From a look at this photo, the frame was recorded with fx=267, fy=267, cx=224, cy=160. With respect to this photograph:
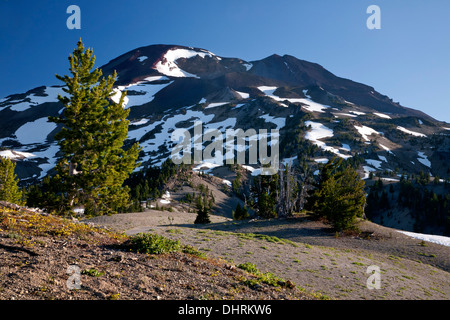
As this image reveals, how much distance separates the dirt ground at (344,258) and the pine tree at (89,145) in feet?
12.0

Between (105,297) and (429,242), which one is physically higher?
(105,297)

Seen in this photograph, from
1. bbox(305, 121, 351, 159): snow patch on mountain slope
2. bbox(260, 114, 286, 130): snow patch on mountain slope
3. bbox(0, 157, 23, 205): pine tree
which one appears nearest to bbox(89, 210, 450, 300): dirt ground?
bbox(0, 157, 23, 205): pine tree

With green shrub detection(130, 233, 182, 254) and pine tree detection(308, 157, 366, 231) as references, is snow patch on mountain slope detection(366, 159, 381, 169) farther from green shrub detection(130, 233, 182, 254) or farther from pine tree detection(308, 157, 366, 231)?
green shrub detection(130, 233, 182, 254)

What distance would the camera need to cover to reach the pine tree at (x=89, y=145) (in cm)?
1761

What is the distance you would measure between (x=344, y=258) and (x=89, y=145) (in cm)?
1951

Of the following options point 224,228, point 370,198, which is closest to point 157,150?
point 370,198

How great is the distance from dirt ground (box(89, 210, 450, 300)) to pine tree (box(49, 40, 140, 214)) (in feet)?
12.0

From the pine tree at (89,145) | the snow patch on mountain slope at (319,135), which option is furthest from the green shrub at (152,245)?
the snow patch on mountain slope at (319,135)

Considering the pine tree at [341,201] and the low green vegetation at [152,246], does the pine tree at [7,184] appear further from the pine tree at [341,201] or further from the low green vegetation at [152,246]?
the pine tree at [341,201]

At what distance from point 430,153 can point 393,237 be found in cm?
12965

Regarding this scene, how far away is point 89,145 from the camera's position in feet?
57.9

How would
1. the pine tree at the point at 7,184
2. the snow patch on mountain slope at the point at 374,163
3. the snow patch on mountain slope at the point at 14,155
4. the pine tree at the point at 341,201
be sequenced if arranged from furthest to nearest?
the snow patch on mountain slope at the point at 14,155
the snow patch on mountain slope at the point at 374,163
the pine tree at the point at 7,184
the pine tree at the point at 341,201
